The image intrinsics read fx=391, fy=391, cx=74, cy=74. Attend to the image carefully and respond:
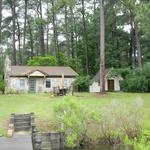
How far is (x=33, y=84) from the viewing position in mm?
41125

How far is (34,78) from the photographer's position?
4109cm

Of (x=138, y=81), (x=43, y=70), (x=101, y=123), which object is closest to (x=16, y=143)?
(x=101, y=123)

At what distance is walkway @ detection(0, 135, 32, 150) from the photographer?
509 inches

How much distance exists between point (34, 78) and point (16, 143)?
89.7 ft

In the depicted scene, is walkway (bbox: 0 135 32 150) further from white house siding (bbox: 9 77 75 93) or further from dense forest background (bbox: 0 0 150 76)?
dense forest background (bbox: 0 0 150 76)

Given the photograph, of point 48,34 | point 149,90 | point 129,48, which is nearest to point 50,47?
point 48,34

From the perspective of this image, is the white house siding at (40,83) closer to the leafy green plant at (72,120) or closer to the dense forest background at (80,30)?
the dense forest background at (80,30)

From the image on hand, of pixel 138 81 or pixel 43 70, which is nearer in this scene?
pixel 138 81

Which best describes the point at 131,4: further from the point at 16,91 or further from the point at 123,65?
the point at 123,65

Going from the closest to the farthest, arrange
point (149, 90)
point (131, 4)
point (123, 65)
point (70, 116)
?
point (70, 116), point (131, 4), point (149, 90), point (123, 65)

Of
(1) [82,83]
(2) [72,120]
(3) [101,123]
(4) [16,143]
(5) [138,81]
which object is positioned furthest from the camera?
(1) [82,83]

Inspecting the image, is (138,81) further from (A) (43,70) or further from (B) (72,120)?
(B) (72,120)

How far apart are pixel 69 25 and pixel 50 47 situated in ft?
38.6

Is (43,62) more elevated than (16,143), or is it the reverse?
(43,62)
